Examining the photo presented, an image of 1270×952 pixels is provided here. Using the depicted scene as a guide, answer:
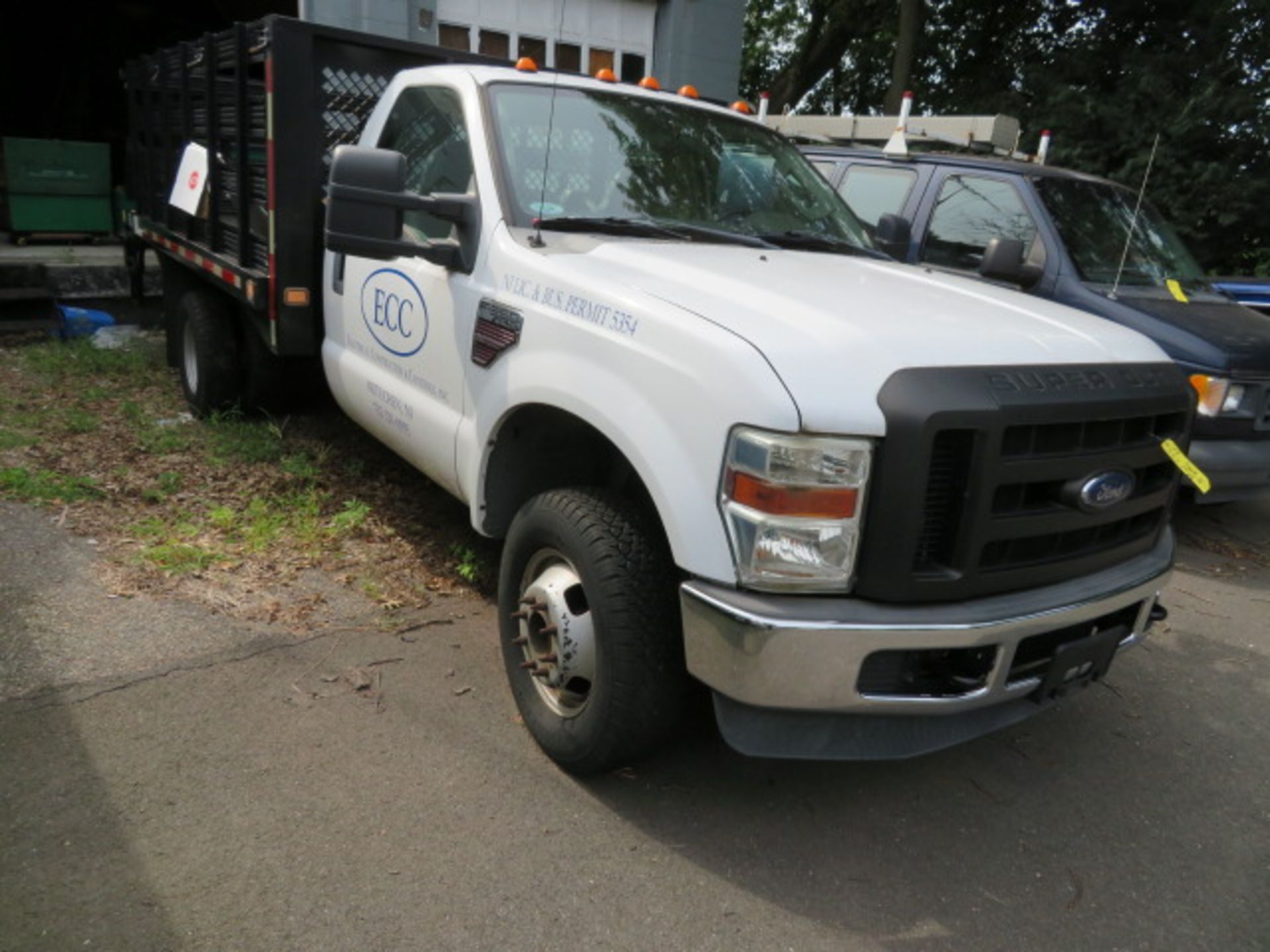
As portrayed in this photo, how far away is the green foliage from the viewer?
12133mm

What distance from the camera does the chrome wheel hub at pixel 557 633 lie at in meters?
2.84

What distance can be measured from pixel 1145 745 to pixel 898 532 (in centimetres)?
190

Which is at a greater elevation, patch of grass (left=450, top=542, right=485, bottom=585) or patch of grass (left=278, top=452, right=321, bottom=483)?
patch of grass (left=278, top=452, right=321, bottom=483)

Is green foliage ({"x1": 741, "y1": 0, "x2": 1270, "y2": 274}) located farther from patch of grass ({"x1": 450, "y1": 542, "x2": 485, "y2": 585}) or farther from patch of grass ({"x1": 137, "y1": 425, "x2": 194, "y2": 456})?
patch of grass ({"x1": 137, "y1": 425, "x2": 194, "y2": 456})

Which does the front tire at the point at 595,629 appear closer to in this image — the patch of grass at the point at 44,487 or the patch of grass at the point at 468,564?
the patch of grass at the point at 468,564

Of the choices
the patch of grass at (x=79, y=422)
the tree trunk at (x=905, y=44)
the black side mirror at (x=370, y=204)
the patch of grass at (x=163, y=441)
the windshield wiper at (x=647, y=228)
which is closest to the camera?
the black side mirror at (x=370, y=204)

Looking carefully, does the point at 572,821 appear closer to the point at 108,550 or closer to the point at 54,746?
the point at 54,746

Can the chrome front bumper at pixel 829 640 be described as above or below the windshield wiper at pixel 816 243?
below

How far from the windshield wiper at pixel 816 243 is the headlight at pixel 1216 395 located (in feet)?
7.88

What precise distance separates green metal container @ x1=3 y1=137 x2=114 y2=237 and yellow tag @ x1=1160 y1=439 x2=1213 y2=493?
11.3m

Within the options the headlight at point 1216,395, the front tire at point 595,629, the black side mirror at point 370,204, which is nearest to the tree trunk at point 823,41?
the headlight at point 1216,395

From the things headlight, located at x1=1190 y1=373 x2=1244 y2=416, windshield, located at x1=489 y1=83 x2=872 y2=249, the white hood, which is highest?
windshield, located at x1=489 y1=83 x2=872 y2=249

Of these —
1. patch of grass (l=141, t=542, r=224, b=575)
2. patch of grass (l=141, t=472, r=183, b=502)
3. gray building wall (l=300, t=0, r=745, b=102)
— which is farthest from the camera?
gray building wall (l=300, t=0, r=745, b=102)

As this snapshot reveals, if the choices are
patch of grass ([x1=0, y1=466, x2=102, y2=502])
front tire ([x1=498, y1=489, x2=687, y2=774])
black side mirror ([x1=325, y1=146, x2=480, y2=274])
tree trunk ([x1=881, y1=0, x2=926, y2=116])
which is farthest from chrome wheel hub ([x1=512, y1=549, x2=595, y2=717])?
tree trunk ([x1=881, y1=0, x2=926, y2=116])
